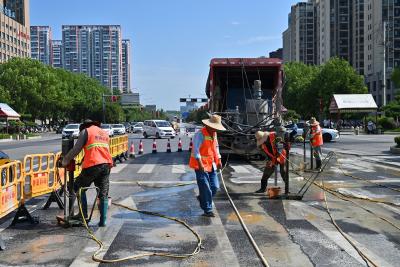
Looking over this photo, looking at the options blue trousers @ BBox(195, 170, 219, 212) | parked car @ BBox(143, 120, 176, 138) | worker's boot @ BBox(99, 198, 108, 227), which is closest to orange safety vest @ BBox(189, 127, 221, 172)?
blue trousers @ BBox(195, 170, 219, 212)

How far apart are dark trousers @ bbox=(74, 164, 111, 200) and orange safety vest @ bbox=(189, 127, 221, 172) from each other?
141 centimetres

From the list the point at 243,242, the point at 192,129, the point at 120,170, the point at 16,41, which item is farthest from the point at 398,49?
the point at 243,242

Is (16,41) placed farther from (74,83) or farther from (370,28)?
(370,28)

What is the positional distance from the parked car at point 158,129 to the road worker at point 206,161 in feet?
117

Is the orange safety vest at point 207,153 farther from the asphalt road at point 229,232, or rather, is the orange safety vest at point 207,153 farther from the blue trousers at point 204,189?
the asphalt road at point 229,232

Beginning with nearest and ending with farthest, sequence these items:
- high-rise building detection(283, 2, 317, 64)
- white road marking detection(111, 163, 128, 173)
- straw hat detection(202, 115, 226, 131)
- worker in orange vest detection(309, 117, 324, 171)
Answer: straw hat detection(202, 115, 226, 131)
worker in orange vest detection(309, 117, 324, 171)
white road marking detection(111, 163, 128, 173)
high-rise building detection(283, 2, 317, 64)

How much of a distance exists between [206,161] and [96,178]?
70.3 inches

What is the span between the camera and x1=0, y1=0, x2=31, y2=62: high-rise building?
12912cm

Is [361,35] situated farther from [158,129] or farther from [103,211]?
[103,211]

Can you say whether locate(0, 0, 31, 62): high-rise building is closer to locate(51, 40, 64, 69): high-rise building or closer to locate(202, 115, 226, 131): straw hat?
locate(51, 40, 64, 69): high-rise building

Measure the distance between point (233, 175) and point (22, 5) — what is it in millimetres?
151590

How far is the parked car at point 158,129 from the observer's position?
4491 centimetres

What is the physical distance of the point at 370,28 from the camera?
117m

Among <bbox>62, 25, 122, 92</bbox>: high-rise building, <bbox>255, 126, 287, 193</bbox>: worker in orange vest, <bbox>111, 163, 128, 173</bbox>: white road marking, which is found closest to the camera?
<bbox>255, 126, 287, 193</bbox>: worker in orange vest
